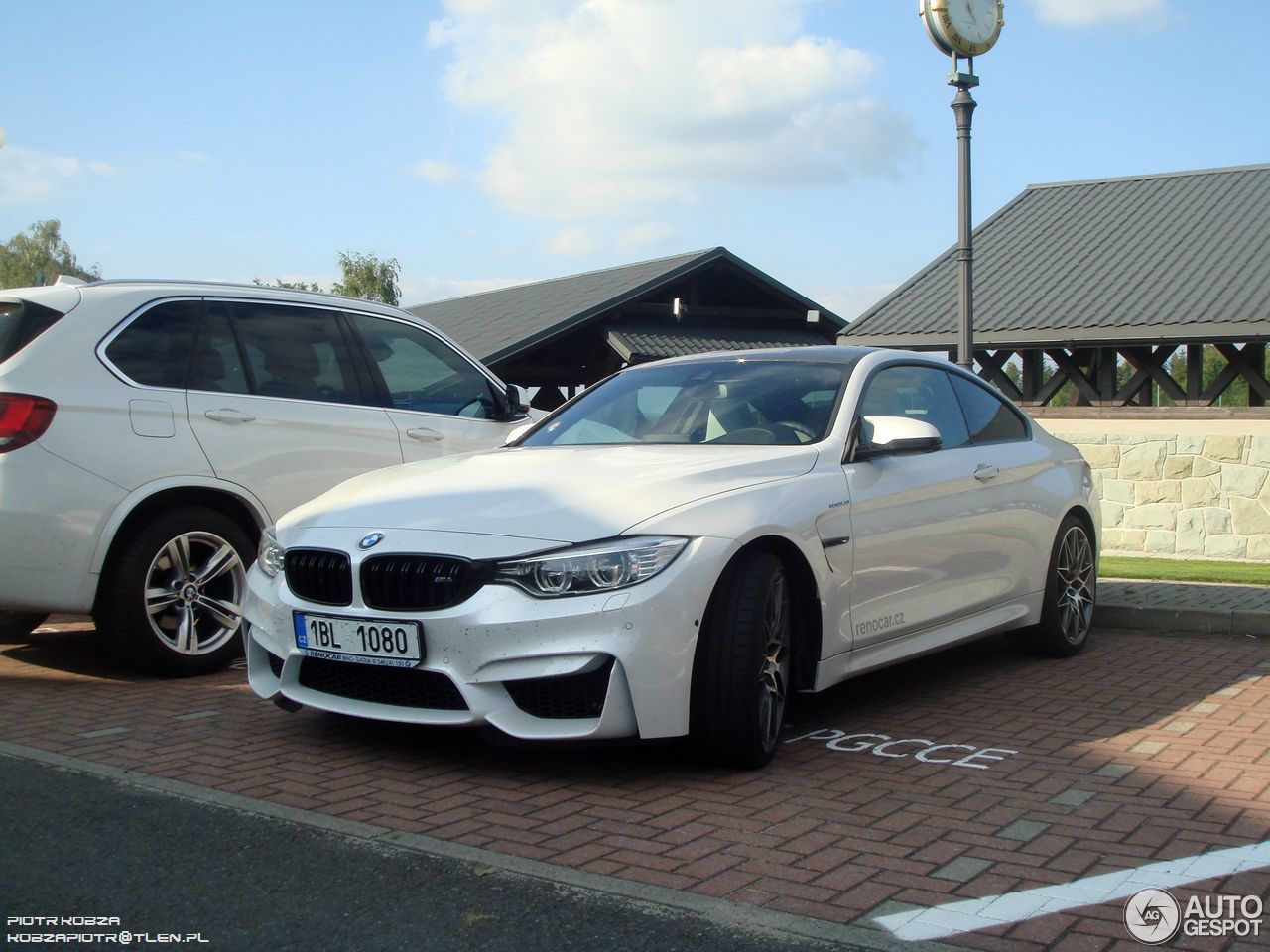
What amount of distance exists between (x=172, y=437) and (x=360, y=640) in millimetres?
2238

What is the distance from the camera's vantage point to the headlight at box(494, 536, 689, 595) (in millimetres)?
4465

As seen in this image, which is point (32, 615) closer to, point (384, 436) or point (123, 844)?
point (384, 436)

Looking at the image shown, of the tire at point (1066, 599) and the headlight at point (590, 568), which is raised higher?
the headlight at point (590, 568)

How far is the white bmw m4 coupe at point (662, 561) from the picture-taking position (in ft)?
14.6

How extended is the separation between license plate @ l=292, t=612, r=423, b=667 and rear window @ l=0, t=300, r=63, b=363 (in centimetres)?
221

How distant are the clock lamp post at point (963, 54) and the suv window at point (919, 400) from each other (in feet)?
11.4

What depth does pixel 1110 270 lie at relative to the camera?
16484mm

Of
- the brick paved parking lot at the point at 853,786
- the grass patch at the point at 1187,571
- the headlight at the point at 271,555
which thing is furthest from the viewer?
the grass patch at the point at 1187,571

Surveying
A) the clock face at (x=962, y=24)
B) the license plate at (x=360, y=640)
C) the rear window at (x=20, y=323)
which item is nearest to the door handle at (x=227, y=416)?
the rear window at (x=20, y=323)

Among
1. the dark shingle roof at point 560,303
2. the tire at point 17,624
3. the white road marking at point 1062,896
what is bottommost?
the white road marking at point 1062,896

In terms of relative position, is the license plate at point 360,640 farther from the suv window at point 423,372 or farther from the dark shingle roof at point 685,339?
the dark shingle roof at point 685,339

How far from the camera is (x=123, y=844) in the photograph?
3838 millimetres

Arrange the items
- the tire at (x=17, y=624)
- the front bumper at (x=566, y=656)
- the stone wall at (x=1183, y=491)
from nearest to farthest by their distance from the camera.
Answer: the front bumper at (x=566, y=656) < the tire at (x=17, y=624) < the stone wall at (x=1183, y=491)

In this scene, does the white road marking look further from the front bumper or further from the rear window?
the rear window
